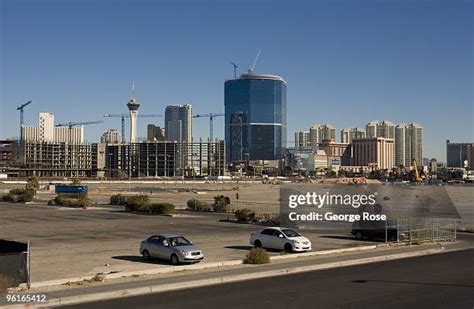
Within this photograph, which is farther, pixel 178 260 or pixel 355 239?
pixel 355 239

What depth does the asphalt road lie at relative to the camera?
18172 millimetres

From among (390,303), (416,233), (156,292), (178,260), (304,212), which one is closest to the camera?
(390,303)

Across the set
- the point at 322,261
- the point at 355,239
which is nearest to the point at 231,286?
the point at 322,261

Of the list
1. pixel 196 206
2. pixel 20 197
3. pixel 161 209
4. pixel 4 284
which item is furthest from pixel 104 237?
pixel 20 197

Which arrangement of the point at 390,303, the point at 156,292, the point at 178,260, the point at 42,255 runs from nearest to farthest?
the point at 390,303, the point at 156,292, the point at 178,260, the point at 42,255

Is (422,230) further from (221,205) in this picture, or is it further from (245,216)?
(221,205)

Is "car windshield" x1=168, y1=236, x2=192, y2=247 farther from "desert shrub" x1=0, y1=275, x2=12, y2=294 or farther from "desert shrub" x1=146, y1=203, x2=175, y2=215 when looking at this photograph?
"desert shrub" x1=146, y1=203, x2=175, y2=215

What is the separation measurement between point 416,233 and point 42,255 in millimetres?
22866

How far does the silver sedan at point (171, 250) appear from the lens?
27156mm

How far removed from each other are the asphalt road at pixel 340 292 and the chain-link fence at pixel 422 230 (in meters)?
11.1

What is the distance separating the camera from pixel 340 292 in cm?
2028

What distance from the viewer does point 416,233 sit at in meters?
38.6

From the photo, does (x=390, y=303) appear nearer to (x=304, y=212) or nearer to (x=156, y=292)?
(x=156, y=292)

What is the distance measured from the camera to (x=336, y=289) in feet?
68.7
